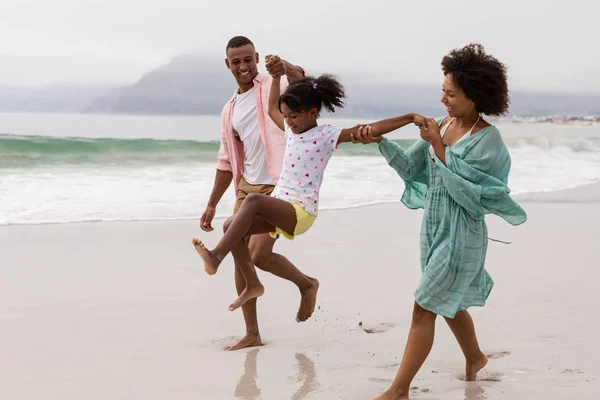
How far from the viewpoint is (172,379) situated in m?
4.11

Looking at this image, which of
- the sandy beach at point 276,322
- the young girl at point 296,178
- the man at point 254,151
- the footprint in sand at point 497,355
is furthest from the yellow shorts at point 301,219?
the footprint in sand at point 497,355

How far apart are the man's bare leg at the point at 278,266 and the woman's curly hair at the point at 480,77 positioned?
1358 mm

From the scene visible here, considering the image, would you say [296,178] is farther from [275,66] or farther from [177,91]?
[177,91]

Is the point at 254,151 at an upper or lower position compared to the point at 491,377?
upper

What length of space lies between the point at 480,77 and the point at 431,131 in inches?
12.2

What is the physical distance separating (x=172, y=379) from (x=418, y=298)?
1.26 meters

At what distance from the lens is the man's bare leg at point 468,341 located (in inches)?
157

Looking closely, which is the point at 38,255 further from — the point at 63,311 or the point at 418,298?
the point at 418,298

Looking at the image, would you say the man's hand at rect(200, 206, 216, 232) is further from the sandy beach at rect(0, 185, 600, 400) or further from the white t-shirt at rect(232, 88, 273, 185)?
the sandy beach at rect(0, 185, 600, 400)

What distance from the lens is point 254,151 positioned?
4.77m

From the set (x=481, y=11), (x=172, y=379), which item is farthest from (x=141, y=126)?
(x=172, y=379)

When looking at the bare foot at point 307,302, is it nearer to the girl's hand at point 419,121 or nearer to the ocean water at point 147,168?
the girl's hand at point 419,121

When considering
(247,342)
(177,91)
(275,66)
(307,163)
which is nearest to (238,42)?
(275,66)

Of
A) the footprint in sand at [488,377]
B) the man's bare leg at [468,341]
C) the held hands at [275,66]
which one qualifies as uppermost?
the held hands at [275,66]
